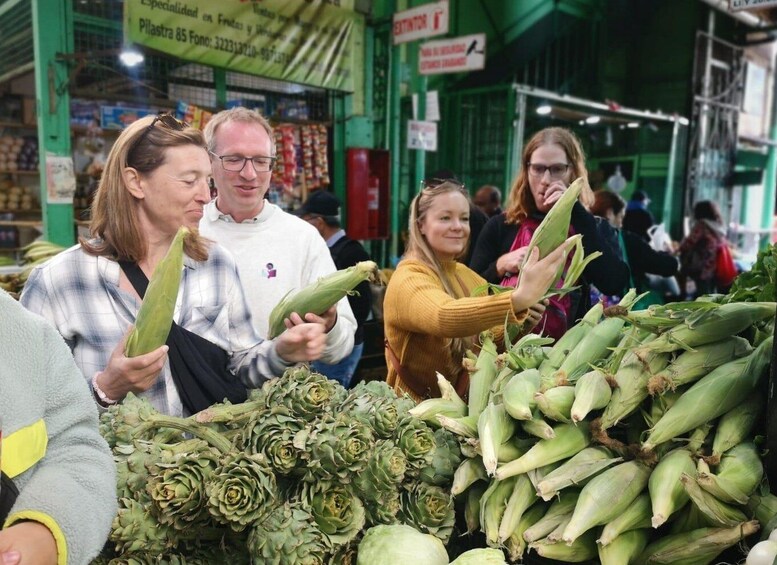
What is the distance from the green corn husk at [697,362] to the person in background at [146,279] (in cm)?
86

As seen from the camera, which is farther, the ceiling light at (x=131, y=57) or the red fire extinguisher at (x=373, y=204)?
the red fire extinguisher at (x=373, y=204)

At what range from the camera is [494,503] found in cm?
119

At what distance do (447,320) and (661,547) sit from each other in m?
0.99

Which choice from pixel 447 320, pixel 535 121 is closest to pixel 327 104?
pixel 535 121

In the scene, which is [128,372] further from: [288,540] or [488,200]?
[488,200]

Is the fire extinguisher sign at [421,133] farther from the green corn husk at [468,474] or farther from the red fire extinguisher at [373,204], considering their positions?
the green corn husk at [468,474]

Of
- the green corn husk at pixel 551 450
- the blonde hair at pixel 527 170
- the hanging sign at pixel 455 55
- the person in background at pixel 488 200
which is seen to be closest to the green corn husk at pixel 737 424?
the green corn husk at pixel 551 450

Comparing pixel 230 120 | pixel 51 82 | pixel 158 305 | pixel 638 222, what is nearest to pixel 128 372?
pixel 158 305

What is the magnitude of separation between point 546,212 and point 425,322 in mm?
880

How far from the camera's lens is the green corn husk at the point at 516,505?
44.6 inches

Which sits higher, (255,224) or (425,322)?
(255,224)

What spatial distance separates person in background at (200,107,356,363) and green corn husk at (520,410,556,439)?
1027mm

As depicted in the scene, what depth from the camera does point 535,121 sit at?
926cm

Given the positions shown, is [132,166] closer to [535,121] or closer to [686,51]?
[535,121]
